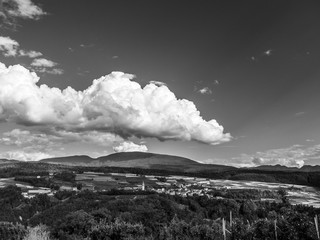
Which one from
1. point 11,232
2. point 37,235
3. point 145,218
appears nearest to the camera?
point 37,235

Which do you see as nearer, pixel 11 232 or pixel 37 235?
pixel 37 235

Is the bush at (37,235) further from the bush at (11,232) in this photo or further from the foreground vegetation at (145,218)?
the bush at (11,232)

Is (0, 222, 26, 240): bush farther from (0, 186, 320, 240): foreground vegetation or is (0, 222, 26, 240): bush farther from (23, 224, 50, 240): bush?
(23, 224, 50, 240): bush

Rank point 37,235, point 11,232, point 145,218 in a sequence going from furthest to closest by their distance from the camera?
point 145,218 → point 11,232 → point 37,235

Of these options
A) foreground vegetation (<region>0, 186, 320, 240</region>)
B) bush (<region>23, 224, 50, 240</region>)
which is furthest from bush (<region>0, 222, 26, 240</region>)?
bush (<region>23, 224, 50, 240</region>)

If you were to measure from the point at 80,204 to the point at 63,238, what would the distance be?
70.6 metres

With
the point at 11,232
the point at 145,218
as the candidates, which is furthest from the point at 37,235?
the point at 145,218

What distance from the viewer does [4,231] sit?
4106 centimetres

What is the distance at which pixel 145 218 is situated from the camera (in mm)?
76375

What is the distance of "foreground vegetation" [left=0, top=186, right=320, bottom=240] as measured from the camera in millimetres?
36906

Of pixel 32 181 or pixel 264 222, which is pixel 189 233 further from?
pixel 32 181

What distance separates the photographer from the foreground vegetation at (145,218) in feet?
121

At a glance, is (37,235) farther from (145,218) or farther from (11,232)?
(145,218)

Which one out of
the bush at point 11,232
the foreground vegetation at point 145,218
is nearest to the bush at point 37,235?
the foreground vegetation at point 145,218
